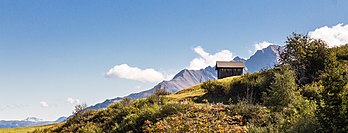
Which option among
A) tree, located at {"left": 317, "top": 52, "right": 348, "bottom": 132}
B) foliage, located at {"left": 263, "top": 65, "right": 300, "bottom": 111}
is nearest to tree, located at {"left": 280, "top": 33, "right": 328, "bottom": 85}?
foliage, located at {"left": 263, "top": 65, "right": 300, "bottom": 111}

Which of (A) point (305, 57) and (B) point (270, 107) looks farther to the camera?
(A) point (305, 57)

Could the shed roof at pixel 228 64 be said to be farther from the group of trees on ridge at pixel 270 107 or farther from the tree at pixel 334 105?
the tree at pixel 334 105

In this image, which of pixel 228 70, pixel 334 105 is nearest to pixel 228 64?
pixel 228 70

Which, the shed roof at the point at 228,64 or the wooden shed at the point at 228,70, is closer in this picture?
the wooden shed at the point at 228,70

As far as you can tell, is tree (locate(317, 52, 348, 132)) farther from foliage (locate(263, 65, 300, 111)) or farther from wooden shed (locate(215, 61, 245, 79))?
wooden shed (locate(215, 61, 245, 79))

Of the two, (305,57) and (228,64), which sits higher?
(228,64)

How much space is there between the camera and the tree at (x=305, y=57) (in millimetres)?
33062

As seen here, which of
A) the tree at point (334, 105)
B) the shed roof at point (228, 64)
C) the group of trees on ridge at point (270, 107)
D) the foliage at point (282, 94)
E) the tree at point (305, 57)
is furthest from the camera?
the shed roof at point (228, 64)

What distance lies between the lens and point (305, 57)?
111 feet

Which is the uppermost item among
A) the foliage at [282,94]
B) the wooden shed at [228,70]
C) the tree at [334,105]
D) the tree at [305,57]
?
the wooden shed at [228,70]

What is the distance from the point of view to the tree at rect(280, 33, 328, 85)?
33.1m

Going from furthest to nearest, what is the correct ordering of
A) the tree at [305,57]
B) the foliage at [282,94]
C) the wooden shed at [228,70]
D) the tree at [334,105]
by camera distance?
the wooden shed at [228,70], the tree at [305,57], the foliage at [282,94], the tree at [334,105]

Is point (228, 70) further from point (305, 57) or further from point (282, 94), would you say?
point (282, 94)

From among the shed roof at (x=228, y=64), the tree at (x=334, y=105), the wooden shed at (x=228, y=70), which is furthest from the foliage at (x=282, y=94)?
the shed roof at (x=228, y=64)
